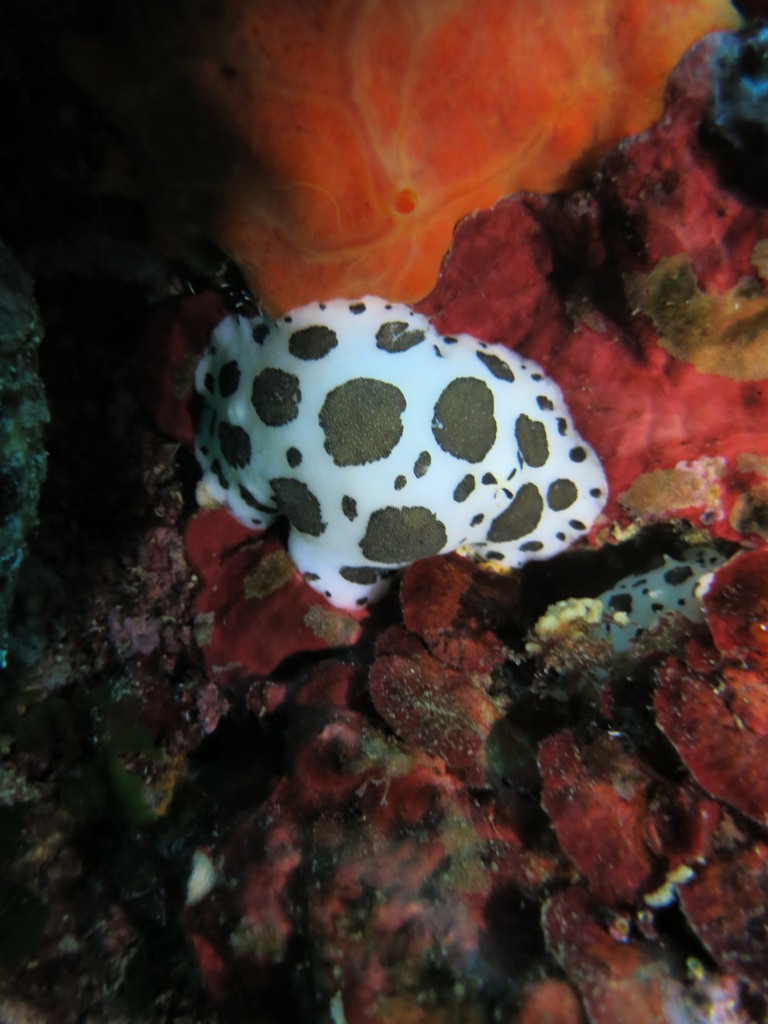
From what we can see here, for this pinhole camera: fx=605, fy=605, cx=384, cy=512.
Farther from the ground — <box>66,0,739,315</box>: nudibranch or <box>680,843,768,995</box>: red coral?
<box>66,0,739,315</box>: nudibranch

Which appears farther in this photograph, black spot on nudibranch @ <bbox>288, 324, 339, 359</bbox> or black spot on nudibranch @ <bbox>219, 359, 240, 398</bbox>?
black spot on nudibranch @ <bbox>219, 359, 240, 398</bbox>

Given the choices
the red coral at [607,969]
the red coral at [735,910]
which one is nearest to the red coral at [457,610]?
the red coral at [607,969]

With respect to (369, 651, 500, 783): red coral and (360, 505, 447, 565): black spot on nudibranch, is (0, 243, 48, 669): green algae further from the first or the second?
(369, 651, 500, 783): red coral

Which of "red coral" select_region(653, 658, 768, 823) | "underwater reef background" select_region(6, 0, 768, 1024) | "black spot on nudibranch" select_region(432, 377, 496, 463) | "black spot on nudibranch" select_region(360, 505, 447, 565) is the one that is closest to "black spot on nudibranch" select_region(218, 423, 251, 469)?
"underwater reef background" select_region(6, 0, 768, 1024)

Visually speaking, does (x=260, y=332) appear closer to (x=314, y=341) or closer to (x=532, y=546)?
(x=314, y=341)

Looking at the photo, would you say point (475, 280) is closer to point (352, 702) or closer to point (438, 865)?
point (352, 702)

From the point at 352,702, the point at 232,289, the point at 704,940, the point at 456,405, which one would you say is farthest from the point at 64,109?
the point at 704,940
